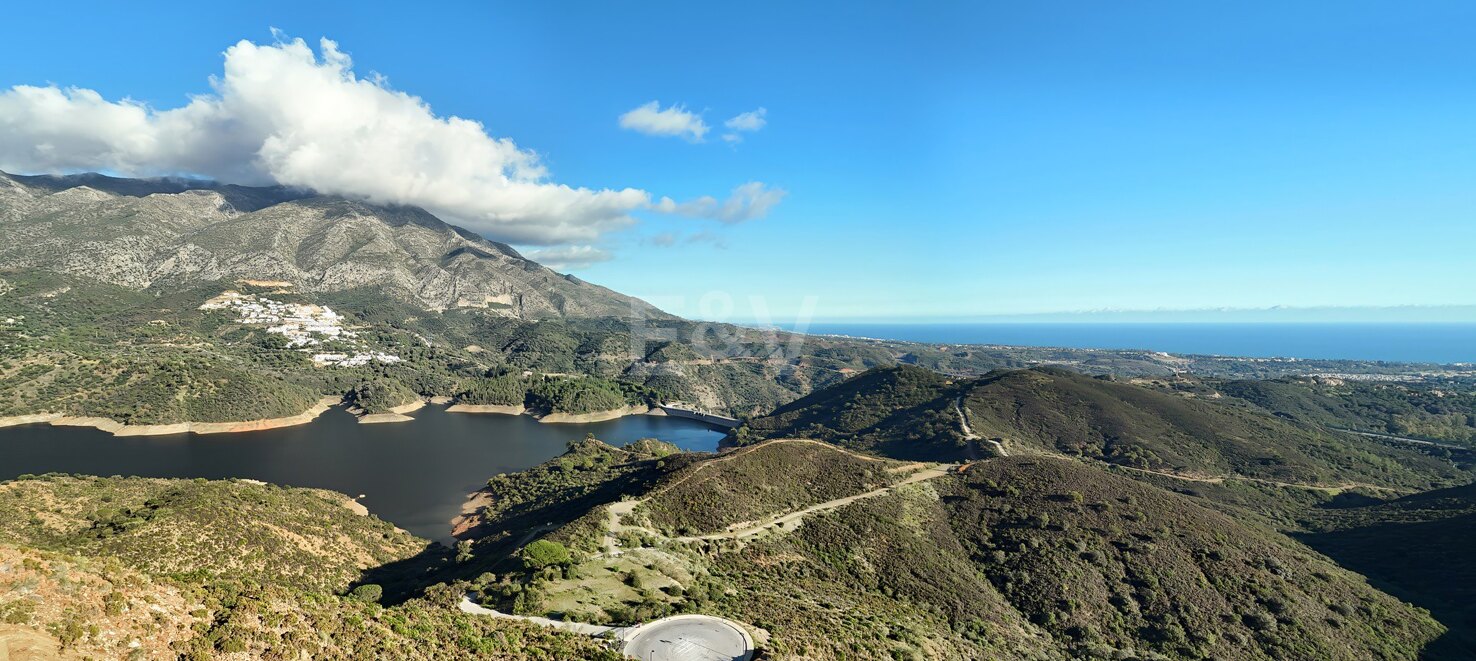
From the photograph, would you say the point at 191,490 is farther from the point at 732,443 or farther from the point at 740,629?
the point at 732,443

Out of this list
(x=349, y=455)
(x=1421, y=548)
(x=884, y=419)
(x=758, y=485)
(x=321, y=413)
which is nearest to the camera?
(x=1421, y=548)

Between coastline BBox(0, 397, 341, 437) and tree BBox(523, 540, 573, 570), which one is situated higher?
tree BBox(523, 540, 573, 570)

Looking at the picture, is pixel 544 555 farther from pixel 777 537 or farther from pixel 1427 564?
pixel 1427 564

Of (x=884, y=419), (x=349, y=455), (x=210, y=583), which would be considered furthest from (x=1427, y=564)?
(x=349, y=455)

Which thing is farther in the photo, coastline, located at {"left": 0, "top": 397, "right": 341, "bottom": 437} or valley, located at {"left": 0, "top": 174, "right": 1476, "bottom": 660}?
coastline, located at {"left": 0, "top": 397, "right": 341, "bottom": 437}

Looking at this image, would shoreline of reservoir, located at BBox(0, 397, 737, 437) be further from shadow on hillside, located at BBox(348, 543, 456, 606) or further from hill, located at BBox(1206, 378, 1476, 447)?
hill, located at BBox(1206, 378, 1476, 447)

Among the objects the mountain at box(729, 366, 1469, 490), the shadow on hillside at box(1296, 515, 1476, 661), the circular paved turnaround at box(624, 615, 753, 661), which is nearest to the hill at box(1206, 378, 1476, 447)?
the mountain at box(729, 366, 1469, 490)

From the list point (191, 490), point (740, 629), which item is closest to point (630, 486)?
point (740, 629)
